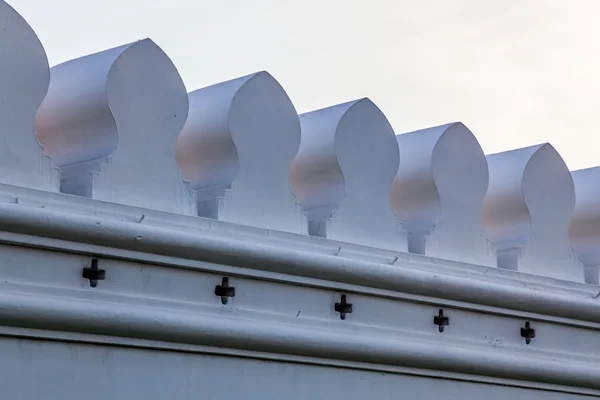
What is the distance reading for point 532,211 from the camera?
6.99 meters

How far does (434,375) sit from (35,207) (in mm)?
2283

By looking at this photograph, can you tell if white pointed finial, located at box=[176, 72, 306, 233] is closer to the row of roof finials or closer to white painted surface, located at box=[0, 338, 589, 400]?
the row of roof finials

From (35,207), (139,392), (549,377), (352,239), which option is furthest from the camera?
(549,377)

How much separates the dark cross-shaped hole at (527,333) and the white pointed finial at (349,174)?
Result: 85 centimetres

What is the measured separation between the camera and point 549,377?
677cm

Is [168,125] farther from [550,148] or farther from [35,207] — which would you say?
[550,148]

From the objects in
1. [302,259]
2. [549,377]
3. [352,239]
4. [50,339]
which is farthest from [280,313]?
[549,377]

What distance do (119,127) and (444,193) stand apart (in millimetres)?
1929

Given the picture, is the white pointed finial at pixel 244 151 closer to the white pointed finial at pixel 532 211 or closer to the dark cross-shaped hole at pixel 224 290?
the dark cross-shaped hole at pixel 224 290

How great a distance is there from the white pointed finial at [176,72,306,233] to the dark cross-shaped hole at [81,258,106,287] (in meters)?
0.72

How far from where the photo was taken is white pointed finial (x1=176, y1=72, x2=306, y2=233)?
5.70m

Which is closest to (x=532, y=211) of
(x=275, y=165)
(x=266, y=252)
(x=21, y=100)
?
(x=275, y=165)

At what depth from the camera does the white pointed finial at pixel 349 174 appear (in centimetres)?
613

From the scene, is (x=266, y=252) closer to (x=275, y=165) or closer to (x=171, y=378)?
(x=275, y=165)
